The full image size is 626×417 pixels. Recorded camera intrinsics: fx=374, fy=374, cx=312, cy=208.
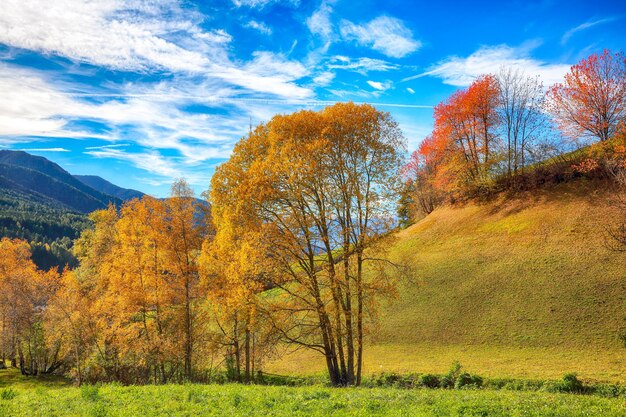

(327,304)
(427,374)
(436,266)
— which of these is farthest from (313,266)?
(436,266)

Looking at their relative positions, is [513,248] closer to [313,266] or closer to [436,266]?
[436,266]

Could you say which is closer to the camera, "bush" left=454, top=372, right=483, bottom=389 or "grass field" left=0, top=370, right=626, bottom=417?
"grass field" left=0, top=370, right=626, bottom=417

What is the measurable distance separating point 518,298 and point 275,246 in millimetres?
30574

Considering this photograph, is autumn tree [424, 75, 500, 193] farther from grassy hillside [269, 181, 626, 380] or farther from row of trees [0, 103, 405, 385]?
row of trees [0, 103, 405, 385]

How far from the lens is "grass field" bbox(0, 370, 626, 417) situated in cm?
1218

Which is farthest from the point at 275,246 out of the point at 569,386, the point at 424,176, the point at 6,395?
the point at 424,176

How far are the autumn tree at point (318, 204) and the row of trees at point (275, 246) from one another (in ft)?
0.23

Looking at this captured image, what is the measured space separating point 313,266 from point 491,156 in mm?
46381

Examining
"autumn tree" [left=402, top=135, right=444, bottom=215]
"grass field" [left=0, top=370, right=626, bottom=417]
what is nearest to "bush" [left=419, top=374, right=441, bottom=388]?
"grass field" [left=0, top=370, right=626, bottom=417]

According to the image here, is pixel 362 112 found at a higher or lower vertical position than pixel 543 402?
higher

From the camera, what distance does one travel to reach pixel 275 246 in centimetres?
2253

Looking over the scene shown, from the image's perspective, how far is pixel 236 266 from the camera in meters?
22.0

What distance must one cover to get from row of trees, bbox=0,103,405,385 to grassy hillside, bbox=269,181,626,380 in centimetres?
515

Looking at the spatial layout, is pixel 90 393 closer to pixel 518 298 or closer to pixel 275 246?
pixel 275 246
